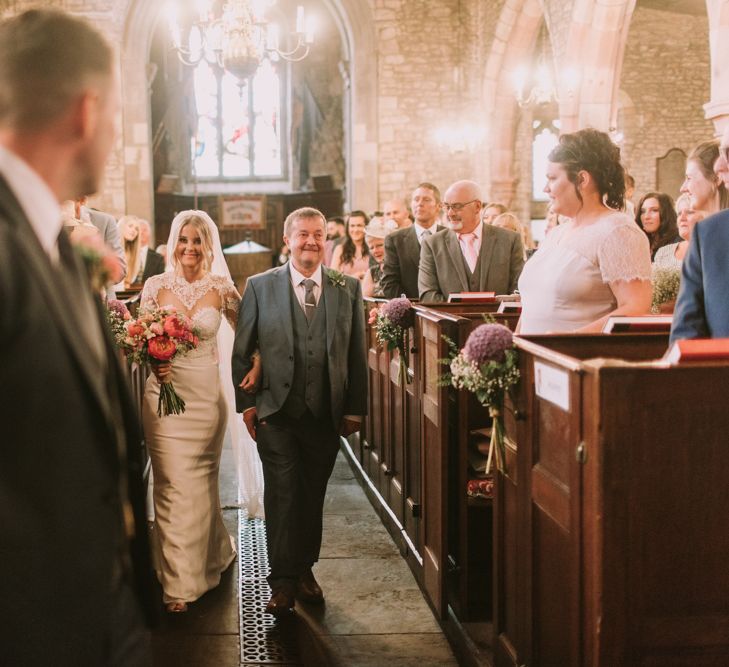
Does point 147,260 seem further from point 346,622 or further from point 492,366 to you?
point 492,366

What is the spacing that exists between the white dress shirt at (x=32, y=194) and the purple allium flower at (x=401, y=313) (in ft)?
9.69

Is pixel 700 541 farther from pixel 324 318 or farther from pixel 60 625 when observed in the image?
pixel 324 318

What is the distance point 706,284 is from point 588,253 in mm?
756

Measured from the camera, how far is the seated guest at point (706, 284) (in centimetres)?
234

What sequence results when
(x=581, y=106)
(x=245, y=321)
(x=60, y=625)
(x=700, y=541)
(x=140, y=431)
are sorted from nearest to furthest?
(x=60, y=625)
(x=140, y=431)
(x=700, y=541)
(x=245, y=321)
(x=581, y=106)

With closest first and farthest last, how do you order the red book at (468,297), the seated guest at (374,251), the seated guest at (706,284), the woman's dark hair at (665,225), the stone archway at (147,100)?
the seated guest at (706,284)
the red book at (468,297)
the woman's dark hair at (665,225)
the seated guest at (374,251)
the stone archway at (147,100)

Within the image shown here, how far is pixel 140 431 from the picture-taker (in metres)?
1.47

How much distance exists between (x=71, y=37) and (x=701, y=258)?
169cm

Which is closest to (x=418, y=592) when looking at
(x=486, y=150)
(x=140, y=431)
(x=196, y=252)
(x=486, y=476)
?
(x=486, y=476)

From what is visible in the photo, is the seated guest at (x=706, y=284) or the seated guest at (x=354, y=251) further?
the seated guest at (x=354, y=251)

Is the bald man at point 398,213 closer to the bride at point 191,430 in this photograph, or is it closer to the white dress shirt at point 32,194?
the bride at point 191,430

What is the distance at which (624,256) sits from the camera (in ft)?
10.0

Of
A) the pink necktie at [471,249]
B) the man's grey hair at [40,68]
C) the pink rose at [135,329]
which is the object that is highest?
the man's grey hair at [40,68]

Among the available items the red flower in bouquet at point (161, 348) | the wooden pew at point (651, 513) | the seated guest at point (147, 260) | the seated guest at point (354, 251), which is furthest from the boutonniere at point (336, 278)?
the seated guest at point (147, 260)
